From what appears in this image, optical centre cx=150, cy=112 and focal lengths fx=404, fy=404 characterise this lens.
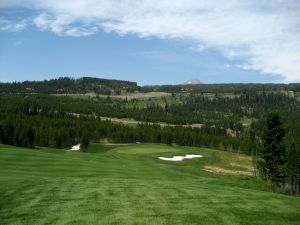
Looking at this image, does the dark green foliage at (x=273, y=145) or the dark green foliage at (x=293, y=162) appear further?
the dark green foliage at (x=293, y=162)

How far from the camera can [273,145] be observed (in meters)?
46.7

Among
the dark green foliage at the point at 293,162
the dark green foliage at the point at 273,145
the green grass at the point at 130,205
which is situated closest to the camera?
the green grass at the point at 130,205

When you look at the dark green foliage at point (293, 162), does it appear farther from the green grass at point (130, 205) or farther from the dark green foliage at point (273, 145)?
the green grass at point (130, 205)

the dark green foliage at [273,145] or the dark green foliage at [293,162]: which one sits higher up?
the dark green foliage at [273,145]

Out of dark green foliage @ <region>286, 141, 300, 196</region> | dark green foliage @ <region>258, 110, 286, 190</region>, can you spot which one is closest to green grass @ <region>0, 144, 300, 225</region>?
dark green foliage @ <region>258, 110, 286, 190</region>

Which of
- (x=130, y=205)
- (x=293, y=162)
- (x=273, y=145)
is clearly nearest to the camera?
(x=130, y=205)

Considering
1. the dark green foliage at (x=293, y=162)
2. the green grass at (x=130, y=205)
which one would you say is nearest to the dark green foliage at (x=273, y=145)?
the green grass at (x=130, y=205)

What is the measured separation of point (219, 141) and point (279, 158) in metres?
133

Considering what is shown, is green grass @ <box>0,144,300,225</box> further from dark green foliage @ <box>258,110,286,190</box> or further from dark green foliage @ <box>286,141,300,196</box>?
dark green foliage @ <box>286,141,300,196</box>

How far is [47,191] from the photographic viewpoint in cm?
2517

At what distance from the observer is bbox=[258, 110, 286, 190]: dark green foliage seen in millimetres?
46375

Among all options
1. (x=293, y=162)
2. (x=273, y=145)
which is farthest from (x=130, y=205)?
(x=293, y=162)

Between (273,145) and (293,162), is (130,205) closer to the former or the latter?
(273,145)

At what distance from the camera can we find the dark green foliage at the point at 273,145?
152 ft
